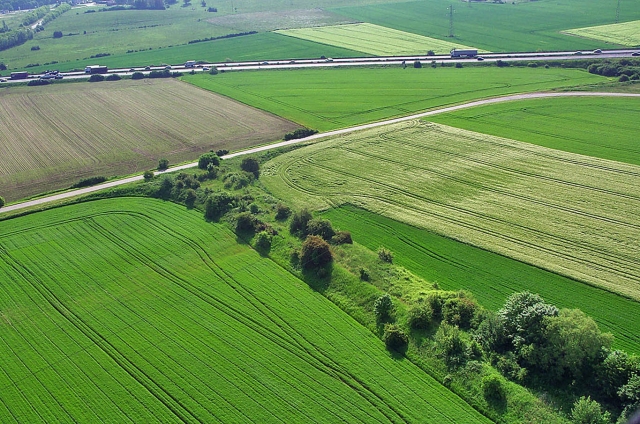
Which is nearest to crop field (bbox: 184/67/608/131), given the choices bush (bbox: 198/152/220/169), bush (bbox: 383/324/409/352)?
bush (bbox: 198/152/220/169)

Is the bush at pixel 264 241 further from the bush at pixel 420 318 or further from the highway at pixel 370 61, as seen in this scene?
the highway at pixel 370 61

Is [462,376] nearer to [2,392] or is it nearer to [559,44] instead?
[2,392]

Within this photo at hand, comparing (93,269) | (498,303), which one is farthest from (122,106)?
(498,303)

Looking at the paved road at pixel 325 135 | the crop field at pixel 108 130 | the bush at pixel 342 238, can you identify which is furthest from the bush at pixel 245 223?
the crop field at pixel 108 130

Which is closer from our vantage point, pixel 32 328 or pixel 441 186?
pixel 32 328

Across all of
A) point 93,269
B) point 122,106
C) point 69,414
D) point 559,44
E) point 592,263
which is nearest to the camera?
point 69,414

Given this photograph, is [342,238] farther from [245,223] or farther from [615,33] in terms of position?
[615,33]

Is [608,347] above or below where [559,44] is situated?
below

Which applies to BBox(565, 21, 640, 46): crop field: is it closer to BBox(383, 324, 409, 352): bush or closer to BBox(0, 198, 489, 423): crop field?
BBox(0, 198, 489, 423): crop field
